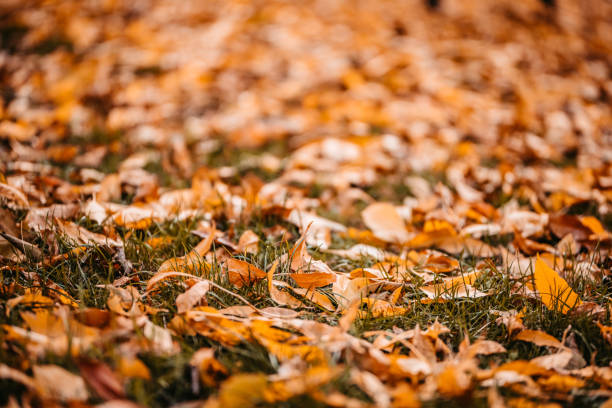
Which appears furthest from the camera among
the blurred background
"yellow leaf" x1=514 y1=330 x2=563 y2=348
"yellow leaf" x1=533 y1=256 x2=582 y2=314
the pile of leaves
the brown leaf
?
the blurred background

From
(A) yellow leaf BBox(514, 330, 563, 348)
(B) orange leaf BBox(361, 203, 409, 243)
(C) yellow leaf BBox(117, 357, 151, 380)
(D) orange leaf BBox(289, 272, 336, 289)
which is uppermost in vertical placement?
(C) yellow leaf BBox(117, 357, 151, 380)

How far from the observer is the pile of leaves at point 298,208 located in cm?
80

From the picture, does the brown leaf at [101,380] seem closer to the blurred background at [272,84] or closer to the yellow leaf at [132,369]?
the yellow leaf at [132,369]

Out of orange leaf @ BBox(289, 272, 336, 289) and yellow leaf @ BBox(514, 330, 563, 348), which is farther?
orange leaf @ BBox(289, 272, 336, 289)

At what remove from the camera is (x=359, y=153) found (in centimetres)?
225

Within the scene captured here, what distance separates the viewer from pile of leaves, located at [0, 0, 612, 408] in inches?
31.7

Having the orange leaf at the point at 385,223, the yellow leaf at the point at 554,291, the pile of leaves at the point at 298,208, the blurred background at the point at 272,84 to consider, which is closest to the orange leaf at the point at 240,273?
the pile of leaves at the point at 298,208

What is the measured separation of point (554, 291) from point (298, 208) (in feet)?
2.70

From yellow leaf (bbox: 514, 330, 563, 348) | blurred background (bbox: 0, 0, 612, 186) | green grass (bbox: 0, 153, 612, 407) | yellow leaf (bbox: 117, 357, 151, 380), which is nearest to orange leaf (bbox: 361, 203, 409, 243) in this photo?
green grass (bbox: 0, 153, 612, 407)

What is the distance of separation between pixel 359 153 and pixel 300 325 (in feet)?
4.91

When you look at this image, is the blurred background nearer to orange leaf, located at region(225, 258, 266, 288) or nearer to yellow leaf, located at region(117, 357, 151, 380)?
orange leaf, located at region(225, 258, 266, 288)

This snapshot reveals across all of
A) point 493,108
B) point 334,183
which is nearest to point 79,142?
point 334,183

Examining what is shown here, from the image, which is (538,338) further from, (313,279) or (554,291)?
(313,279)

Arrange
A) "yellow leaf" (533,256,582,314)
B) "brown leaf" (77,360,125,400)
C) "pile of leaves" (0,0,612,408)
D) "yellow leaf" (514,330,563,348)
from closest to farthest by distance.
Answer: "brown leaf" (77,360,125,400), "pile of leaves" (0,0,612,408), "yellow leaf" (514,330,563,348), "yellow leaf" (533,256,582,314)
